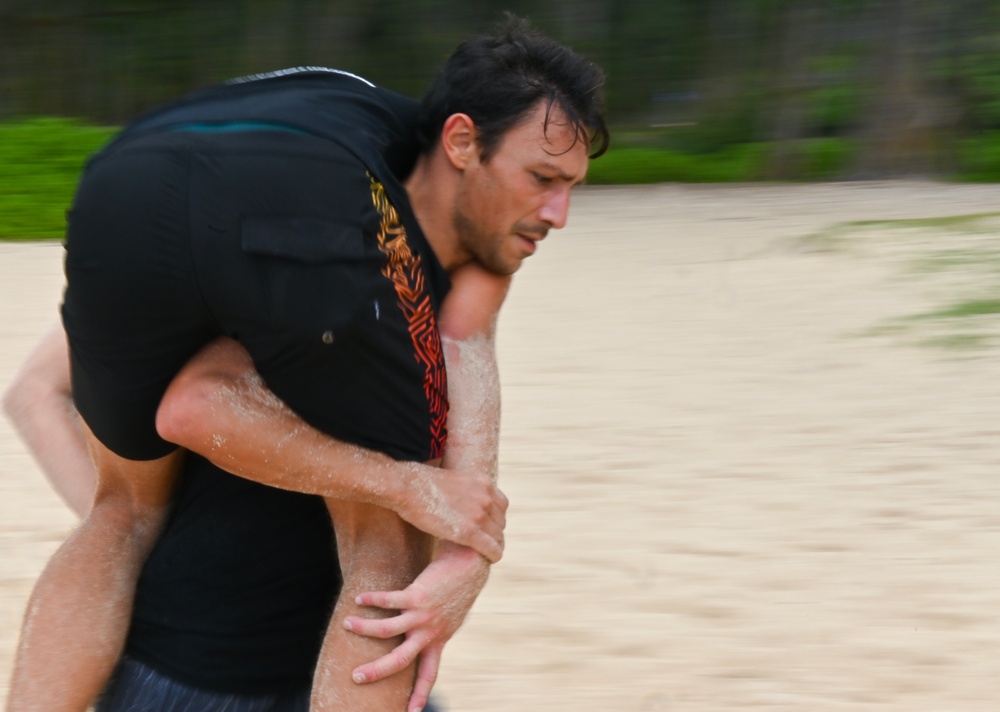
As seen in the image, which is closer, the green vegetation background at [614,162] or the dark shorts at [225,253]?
the dark shorts at [225,253]

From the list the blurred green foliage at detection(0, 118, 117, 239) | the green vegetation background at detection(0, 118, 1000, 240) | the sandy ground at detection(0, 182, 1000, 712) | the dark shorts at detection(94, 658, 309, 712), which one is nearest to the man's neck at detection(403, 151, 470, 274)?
the dark shorts at detection(94, 658, 309, 712)

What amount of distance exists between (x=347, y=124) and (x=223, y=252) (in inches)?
11.9

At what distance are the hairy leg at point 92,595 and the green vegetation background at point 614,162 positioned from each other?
7.53m

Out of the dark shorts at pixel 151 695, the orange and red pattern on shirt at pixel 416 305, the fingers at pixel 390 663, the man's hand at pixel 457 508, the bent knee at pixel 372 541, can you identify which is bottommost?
the dark shorts at pixel 151 695

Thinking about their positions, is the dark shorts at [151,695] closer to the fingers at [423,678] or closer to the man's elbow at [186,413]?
the fingers at [423,678]

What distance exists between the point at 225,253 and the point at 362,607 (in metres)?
0.57

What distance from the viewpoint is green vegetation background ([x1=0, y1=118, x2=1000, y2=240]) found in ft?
31.7

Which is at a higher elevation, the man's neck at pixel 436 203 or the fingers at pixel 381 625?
the man's neck at pixel 436 203

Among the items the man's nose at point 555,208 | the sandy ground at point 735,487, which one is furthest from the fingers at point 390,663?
the sandy ground at point 735,487

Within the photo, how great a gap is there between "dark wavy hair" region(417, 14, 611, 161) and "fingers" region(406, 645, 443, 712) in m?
0.77

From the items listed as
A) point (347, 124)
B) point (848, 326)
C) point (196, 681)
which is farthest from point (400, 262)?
point (848, 326)

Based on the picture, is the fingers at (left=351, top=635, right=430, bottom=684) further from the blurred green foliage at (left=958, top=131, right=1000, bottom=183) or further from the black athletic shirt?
the blurred green foliage at (left=958, top=131, right=1000, bottom=183)

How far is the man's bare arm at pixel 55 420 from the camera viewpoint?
7.45 feet

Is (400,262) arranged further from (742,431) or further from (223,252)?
(742,431)
